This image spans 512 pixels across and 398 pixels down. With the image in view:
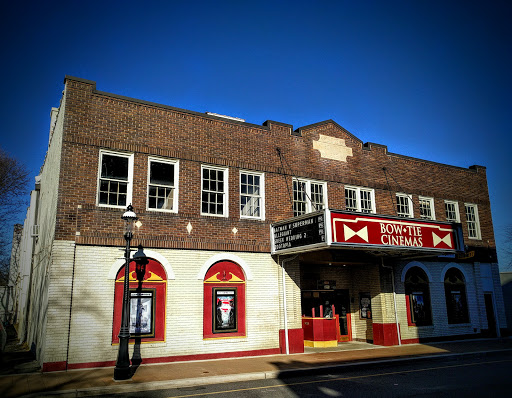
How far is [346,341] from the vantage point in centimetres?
1873

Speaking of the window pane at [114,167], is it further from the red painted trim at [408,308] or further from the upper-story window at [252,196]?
the red painted trim at [408,308]

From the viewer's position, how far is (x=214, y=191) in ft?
49.9

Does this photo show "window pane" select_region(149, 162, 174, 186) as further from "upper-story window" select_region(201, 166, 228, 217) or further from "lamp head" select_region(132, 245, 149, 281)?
"lamp head" select_region(132, 245, 149, 281)

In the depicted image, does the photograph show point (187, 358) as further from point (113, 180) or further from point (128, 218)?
point (113, 180)

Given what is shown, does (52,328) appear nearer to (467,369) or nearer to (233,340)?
(233,340)

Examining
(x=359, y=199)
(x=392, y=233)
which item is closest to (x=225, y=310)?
(x=392, y=233)

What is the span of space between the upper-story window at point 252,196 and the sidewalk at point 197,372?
5175 millimetres

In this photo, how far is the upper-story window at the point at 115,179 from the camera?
13.4 m

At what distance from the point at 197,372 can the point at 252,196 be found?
6.79 meters

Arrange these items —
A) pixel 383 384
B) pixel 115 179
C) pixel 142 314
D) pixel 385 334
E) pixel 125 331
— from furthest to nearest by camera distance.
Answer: pixel 385 334
pixel 115 179
pixel 142 314
pixel 125 331
pixel 383 384

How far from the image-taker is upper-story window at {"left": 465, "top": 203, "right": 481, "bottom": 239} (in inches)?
878

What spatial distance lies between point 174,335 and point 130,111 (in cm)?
749

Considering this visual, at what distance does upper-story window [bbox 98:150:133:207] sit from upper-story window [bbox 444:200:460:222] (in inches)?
629

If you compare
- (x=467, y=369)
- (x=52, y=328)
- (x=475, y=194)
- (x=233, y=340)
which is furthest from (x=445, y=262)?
(x=52, y=328)
